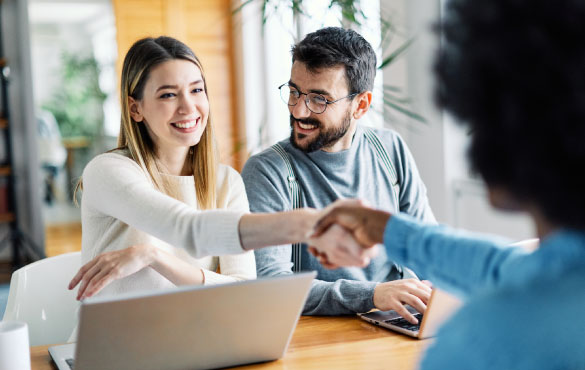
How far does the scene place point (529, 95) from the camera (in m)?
0.65

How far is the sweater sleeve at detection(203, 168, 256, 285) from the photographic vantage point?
168 centimetres

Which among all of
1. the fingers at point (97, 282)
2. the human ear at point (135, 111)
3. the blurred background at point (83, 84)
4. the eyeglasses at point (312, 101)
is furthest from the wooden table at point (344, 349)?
the blurred background at point (83, 84)

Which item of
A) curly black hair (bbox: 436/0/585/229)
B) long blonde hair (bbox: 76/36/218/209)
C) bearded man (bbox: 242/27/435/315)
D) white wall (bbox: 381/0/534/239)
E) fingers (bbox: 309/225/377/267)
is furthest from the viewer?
white wall (bbox: 381/0/534/239)

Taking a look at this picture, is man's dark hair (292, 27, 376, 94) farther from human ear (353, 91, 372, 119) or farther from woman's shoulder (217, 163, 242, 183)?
woman's shoulder (217, 163, 242, 183)

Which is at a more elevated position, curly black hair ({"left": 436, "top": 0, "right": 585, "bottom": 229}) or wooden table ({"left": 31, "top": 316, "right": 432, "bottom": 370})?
curly black hair ({"left": 436, "top": 0, "right": 585, "bottom": 229})

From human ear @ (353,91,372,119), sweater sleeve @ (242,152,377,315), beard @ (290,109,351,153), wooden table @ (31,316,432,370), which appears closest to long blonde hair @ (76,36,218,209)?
sweater sleeve @ (242,152,377,315)

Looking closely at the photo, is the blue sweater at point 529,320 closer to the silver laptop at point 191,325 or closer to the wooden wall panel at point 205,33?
the silver laptop at point 191,325

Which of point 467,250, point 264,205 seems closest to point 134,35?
point 264,205

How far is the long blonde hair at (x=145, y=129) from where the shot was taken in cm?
174

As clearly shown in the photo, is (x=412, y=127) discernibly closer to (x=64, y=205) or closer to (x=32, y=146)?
(x=32, y=146)

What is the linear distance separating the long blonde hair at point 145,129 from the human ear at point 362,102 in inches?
23.5

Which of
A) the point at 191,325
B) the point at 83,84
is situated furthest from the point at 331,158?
the point at 83,84

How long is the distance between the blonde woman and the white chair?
0.11 meters

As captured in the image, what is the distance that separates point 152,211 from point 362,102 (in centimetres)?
104
